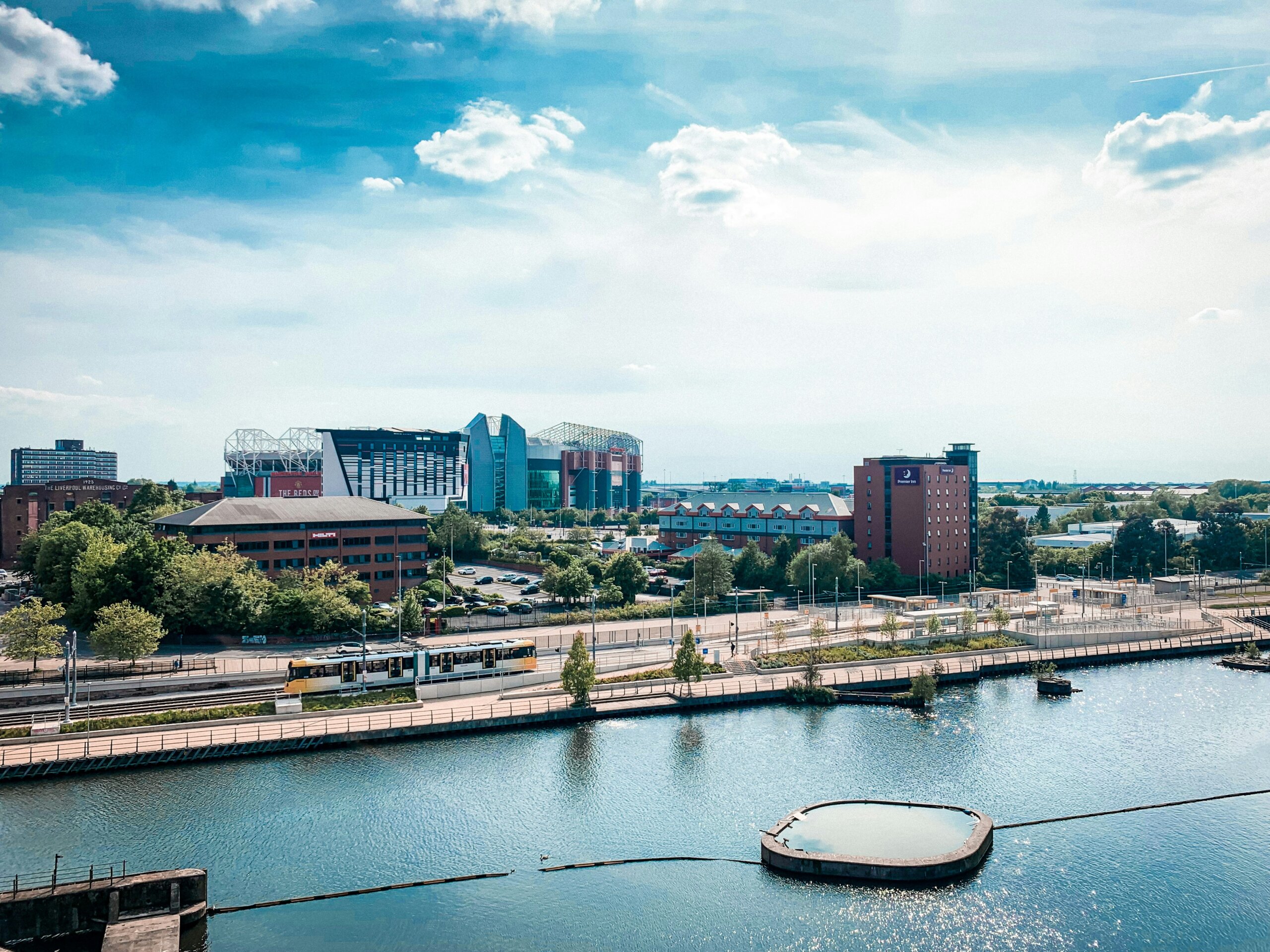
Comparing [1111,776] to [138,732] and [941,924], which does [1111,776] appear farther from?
[138,732]

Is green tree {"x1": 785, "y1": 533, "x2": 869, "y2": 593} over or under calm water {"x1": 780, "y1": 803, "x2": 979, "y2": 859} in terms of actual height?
over

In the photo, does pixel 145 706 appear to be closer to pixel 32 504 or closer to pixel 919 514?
pixel 919 514

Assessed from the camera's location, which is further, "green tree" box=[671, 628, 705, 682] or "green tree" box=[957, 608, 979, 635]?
"green tree" box=[957, 608, 979, 635]

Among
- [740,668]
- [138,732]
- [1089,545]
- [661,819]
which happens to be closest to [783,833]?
[661,819]

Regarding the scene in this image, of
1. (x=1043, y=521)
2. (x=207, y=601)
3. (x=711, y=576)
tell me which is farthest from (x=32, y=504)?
(x=1043, y=521)

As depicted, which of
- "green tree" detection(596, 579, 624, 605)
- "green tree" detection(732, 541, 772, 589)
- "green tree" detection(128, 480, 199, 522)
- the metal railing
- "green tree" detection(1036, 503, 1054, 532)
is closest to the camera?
the metal railing

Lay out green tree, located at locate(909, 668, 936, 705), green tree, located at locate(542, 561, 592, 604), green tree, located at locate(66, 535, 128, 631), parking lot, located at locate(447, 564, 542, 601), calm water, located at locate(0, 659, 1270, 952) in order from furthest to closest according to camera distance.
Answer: parking lot, located at locate(447, 564, 542, 601) < green tree, located at locate(542, 561, 592, 604) < green tree, located at locate(66, 535, 128, 631) < green tree, located at locate(909, 668, 936, 705) < calm water, located at locate(0, 659, 1270, 952)

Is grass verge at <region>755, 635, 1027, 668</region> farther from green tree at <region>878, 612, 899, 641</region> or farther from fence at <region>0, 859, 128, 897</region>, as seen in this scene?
fence at <region>0, 859, 128, 897</region>

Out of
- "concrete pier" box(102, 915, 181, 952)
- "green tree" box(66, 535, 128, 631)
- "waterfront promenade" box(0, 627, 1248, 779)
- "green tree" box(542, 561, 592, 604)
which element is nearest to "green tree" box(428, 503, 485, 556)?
"green tree" box(542, 561, 592, 604)
